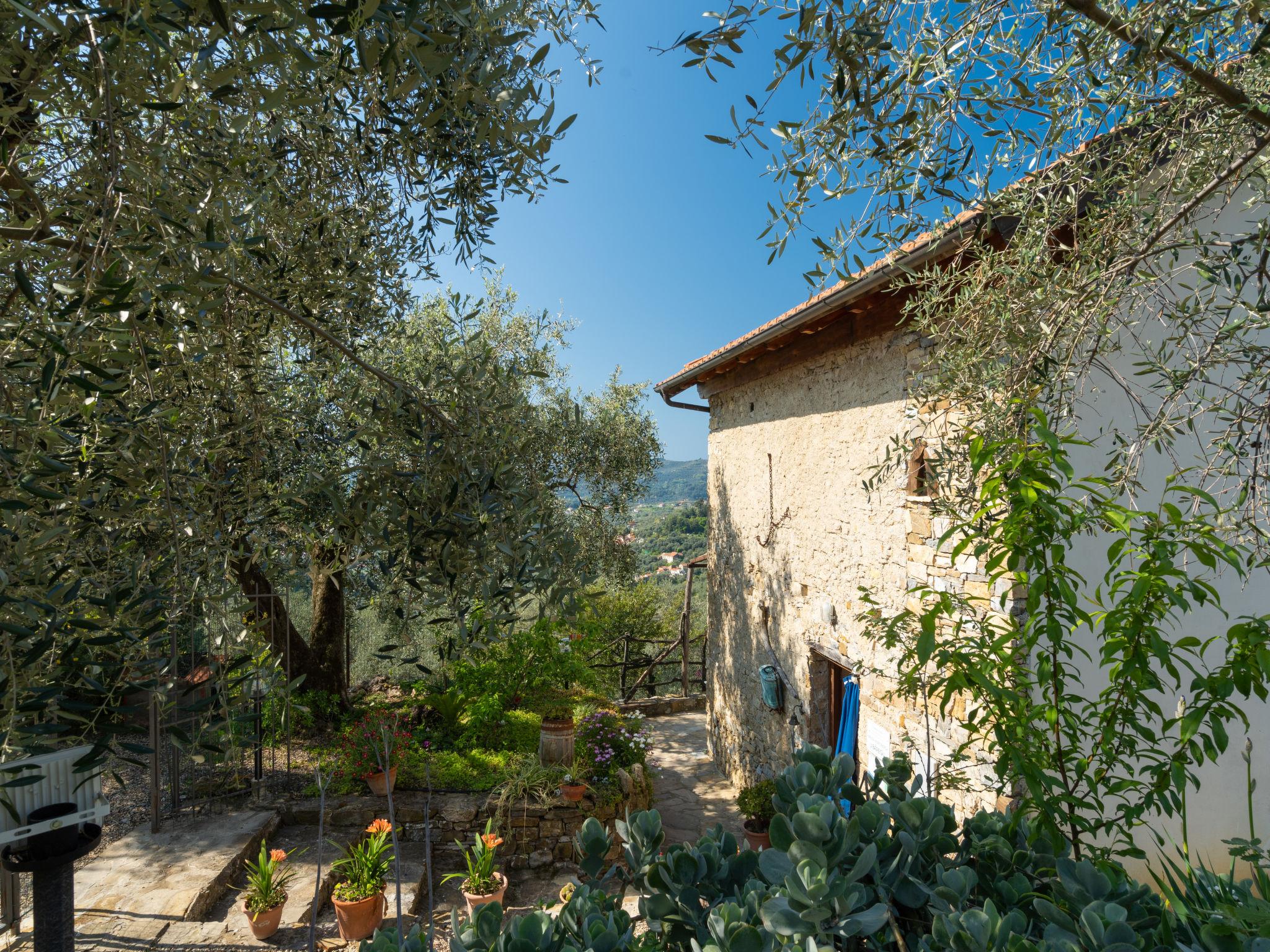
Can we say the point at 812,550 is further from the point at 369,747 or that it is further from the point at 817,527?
the point at 369,747

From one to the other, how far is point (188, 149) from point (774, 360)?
5.66 m

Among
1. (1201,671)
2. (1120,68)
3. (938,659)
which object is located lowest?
(1201,671)

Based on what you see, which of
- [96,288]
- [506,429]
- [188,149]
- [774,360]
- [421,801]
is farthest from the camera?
[774,360]

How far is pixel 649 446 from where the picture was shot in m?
11.2

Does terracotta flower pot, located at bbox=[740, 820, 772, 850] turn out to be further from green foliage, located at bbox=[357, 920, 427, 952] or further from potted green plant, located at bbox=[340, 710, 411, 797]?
green foliage, located at bbox=[357, 920, 427, 952]

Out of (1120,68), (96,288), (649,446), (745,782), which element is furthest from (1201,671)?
(649,446)

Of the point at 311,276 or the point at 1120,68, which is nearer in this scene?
the point at 1120,68

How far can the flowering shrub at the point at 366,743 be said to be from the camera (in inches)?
247

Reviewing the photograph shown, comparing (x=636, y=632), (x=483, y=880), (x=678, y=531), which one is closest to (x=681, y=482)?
(x=678, y=531)

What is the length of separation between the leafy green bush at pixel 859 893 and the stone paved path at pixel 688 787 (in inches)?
178

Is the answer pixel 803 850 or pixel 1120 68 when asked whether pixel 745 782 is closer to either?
pixel 803 850

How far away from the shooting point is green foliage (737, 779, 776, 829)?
581 centimetres

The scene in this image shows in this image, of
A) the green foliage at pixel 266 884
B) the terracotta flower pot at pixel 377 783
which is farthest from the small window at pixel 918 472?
the terracotta flower pot at pixel 377 783

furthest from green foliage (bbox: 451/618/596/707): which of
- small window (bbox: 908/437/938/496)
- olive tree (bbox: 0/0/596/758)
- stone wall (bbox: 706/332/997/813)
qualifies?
olive tree (bbox: 0/0/596/758)
